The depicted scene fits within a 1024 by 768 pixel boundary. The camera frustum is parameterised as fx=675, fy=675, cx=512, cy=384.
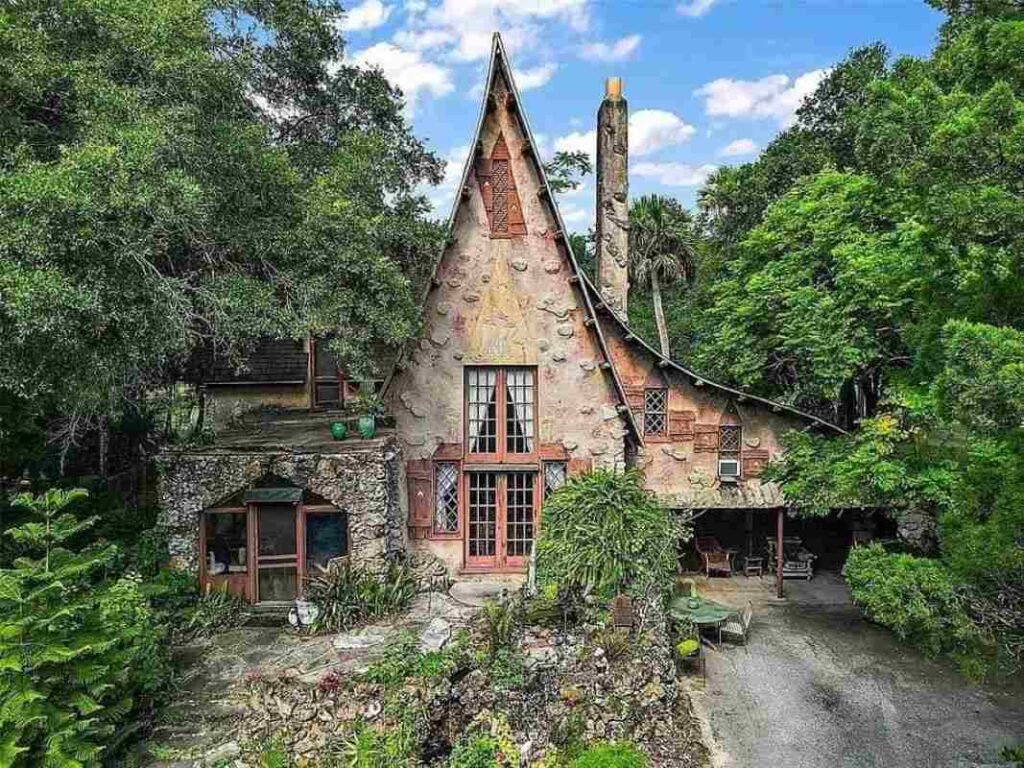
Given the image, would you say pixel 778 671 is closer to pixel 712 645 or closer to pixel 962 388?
pixel 712 645

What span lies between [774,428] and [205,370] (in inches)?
547

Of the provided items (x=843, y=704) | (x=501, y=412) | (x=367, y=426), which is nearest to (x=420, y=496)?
(x=367, y=426)

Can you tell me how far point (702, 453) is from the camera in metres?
16.2

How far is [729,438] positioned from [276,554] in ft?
34.4

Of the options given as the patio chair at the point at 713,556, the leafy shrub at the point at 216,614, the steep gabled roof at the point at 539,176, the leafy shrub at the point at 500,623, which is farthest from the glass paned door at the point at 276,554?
the patio chair at the point at 713,556

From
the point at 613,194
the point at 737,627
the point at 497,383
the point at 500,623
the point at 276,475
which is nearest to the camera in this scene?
the point at 500,623

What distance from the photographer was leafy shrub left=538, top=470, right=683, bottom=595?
11.7 metres

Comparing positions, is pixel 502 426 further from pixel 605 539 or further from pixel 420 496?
pixel 605 539

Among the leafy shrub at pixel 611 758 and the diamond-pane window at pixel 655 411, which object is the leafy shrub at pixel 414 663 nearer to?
the leafy shrub at pixel 611 758

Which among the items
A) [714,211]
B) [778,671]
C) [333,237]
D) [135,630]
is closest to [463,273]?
[333,237]

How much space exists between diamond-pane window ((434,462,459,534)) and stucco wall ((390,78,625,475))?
53 cm

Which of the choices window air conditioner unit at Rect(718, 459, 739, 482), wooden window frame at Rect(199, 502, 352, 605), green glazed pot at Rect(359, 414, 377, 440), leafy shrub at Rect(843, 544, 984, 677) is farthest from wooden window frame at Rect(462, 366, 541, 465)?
leafy shrub at Rect(843, 544, 984, 677)

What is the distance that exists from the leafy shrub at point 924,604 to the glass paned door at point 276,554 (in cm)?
930

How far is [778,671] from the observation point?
40.2 feet
